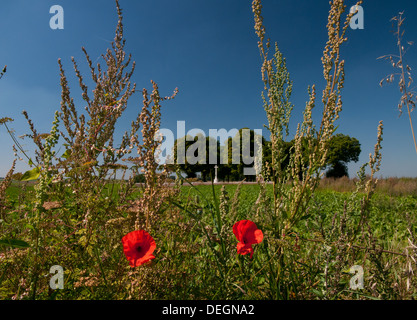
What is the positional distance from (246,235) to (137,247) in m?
0.54

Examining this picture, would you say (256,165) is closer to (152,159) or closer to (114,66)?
(152,159)

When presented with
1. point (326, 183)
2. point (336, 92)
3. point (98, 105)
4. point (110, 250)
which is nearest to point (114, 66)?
point (98, 105)

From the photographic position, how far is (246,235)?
4.09 feet

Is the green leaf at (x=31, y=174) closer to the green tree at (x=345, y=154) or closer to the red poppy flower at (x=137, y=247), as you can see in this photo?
the red poppy flower at (x=137, y=247)

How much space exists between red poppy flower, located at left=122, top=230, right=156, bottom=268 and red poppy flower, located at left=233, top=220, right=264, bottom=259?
42 cm

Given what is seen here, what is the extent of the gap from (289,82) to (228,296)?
4.98ft

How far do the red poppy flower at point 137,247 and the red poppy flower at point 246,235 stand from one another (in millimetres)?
423

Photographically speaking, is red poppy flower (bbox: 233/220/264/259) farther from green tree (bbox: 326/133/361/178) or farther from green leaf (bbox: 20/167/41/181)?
green tree (bbox: 326/133/361/178)

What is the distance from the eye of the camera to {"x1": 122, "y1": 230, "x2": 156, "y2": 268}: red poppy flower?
95 cm
